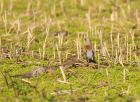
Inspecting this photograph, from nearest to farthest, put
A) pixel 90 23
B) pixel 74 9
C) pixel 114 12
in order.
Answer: pixel 90 23, pixel 114 12, pixel 74 9

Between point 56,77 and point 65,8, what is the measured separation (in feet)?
21.3

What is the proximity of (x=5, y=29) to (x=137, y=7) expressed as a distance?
4210mm

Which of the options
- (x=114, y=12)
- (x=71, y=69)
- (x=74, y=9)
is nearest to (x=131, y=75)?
(x=71, y=69)

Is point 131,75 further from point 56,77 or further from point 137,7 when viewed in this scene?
point 137,7

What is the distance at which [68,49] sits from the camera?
8789mm

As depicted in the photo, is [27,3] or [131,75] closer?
[131,75]

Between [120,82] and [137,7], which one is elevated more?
[137,7]

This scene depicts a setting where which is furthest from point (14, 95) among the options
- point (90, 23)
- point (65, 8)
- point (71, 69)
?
point (65, 8)

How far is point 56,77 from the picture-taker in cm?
671

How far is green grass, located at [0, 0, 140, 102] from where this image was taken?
6035mm

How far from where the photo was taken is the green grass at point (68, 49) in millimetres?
6035

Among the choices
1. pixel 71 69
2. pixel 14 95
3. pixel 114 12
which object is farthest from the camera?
pixel 114 12

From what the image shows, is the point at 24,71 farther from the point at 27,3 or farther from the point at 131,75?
the point at 27,3

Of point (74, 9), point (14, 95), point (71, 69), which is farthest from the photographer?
point (74, 9)
